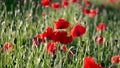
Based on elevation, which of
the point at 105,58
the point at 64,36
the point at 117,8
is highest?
the point at 64,36

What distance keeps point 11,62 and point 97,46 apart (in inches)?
67.3

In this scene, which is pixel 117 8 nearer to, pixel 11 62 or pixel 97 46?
pixel 97 46

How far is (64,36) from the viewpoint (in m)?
3.08

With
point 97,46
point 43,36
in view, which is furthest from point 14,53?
point 97,46

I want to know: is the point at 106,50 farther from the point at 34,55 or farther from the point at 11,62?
the point at 11,62

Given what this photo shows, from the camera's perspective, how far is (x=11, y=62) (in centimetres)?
310

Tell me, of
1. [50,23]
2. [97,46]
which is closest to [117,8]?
[50,23]

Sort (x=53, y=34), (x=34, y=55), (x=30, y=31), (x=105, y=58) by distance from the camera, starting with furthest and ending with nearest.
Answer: (x=30, y=31) → (x=105, y=58) → (x=34, y=55) → (x=53, y=34)

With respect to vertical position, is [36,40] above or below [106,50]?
above

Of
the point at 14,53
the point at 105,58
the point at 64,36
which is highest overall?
the point at 64,36

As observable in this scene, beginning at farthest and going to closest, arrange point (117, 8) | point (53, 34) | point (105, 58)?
point (117, 8) < point (105, 58) < point (53, 34)

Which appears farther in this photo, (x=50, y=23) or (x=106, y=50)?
(x=50, y=23)

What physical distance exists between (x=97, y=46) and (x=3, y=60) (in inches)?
67.3

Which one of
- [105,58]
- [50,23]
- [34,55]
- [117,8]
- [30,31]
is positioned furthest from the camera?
[117,8]
